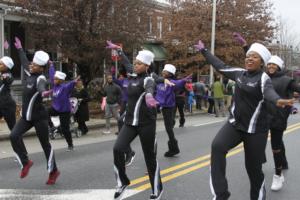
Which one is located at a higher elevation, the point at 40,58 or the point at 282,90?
the point at 40,58

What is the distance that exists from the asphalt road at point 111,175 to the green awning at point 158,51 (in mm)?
18904

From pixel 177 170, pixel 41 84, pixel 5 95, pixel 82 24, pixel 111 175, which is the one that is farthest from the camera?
pixel 82 24

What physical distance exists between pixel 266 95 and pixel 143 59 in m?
1.84

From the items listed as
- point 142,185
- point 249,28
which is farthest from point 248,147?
point 249,28

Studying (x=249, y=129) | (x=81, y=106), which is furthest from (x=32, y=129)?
(x=249, y=129)

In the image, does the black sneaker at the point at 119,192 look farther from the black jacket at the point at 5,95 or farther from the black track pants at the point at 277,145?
the black jacket at the point at 5,95

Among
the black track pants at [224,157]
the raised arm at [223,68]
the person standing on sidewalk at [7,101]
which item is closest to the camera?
the black track pants at [224,157]

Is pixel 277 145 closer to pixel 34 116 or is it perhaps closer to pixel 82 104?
pixel 34 116

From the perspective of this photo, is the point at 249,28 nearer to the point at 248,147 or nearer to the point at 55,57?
the point at 55,57

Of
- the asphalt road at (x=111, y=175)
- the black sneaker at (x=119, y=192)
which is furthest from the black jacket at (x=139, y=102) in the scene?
the asphalt road at (x=111, y=175)

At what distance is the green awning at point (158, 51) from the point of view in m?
30.6

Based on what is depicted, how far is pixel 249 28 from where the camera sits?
29.2m

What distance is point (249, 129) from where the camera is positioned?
5199 millimetres

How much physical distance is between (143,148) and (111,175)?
6.58 feet
